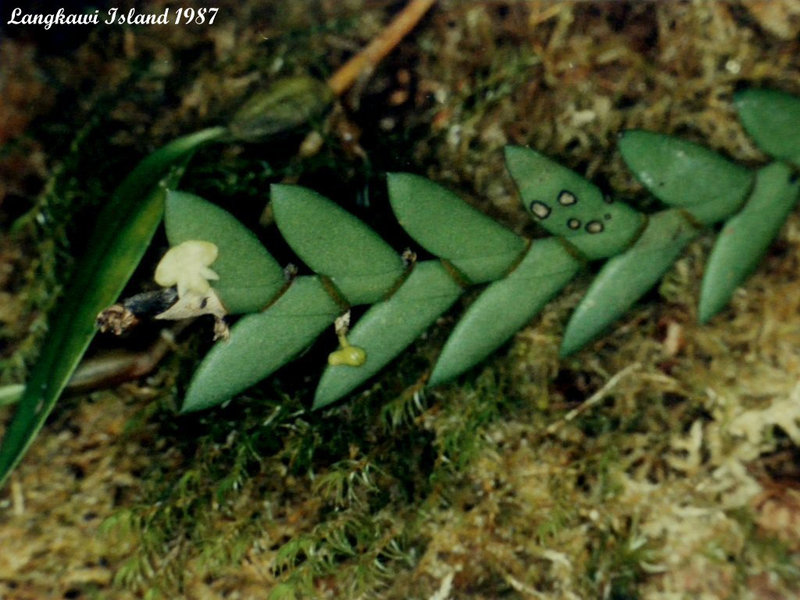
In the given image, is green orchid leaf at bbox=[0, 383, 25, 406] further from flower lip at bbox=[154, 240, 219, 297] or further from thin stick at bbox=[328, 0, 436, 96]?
thin stick at bbox=[328, 0, 436, 96]

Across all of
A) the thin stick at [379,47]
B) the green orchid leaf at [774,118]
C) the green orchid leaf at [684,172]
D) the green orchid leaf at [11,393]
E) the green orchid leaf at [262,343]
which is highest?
the thin stick at [379,47]

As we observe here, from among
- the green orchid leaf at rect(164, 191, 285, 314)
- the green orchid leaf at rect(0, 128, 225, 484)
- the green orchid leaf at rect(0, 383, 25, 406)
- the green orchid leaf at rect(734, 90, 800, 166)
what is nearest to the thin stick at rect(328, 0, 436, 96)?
the green orchid leaf at rect(0, 128, 225, 484)

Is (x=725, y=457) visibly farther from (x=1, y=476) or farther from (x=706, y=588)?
(x=1, y=476)

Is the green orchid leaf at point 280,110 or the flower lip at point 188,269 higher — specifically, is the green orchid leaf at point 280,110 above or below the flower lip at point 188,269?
above

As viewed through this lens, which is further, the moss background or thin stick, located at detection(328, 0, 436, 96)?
thin stick, located at detection(328, 0, 436, 96)

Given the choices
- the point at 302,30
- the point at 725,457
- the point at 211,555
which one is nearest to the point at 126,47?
the point at 302,30

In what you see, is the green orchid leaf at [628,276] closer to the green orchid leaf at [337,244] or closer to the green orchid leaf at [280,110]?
the green orchid leaf at [337,244]

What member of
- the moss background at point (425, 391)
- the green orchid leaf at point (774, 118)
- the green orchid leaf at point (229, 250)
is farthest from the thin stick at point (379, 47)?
the green orchid leaf at point (774, 118)
